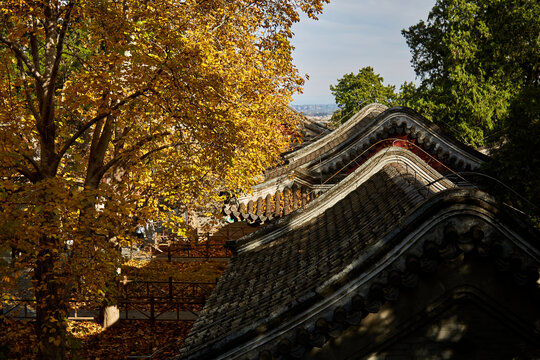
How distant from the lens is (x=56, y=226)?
8891mm

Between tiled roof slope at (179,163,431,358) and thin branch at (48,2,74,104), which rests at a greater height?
thin branch at (48,2,74,104)

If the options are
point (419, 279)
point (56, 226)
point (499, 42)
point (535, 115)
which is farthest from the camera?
point (499, 42)

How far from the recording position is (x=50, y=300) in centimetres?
918

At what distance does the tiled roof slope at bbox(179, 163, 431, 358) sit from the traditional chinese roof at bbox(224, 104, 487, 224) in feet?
15.5

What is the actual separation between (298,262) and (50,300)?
538 centimetres

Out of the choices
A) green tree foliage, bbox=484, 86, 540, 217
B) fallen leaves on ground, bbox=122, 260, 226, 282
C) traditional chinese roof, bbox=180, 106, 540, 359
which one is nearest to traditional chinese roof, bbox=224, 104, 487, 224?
green tree foliage, bbox=484, 86, 540, 217

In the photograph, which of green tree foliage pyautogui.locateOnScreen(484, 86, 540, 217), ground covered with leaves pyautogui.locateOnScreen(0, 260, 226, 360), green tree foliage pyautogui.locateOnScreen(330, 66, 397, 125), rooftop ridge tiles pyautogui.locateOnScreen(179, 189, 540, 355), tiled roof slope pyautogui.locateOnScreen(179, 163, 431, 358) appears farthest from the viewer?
green tree foliage pyautogui.locateOnScreen(330, 66, 397, 125)

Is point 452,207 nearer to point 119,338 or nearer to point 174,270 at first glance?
point 119,338

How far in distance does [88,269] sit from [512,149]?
12636 millimetres

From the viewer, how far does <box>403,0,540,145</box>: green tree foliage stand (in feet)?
A: 82.7

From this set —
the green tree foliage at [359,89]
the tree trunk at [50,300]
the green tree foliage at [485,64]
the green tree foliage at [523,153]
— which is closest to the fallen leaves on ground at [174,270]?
the tree trunk at [50,300]

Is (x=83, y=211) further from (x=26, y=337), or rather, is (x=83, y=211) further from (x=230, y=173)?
(x=26, y=337)

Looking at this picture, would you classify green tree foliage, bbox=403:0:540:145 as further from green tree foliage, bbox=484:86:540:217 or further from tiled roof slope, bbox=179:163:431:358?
tiled roof slope, bbox=179:163:431:358

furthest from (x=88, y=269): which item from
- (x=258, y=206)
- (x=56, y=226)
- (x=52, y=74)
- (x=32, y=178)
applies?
(x=258, y=206)
